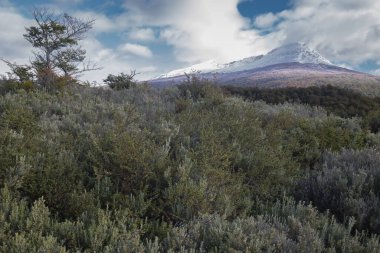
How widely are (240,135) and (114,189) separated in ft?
10.2

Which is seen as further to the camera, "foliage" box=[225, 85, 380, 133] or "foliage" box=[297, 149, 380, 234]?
"foliage" box=[225, 85, 380, 133]

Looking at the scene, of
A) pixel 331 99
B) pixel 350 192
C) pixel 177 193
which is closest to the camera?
pixel 177 193

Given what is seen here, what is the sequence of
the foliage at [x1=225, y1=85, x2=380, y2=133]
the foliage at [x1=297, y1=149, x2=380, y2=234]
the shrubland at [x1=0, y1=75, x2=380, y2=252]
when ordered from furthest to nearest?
the foliage at [x1=225, y1=85, x2=380, y2=133]
the foliage at [x1=297, y1=149, x2=380, y2=234]
the shrubland at [x1=0, y1=75, x2=380, y2=252]

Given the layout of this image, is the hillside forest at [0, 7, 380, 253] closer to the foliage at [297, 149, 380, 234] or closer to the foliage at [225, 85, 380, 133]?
the foliage at [297, 149, 380, 234]

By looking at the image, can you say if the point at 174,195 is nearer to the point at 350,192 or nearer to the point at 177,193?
the point at 177,193

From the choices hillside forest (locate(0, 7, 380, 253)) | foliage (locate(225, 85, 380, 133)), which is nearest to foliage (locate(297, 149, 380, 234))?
Result: hillside forest (locate(0, 7, 380, 253))

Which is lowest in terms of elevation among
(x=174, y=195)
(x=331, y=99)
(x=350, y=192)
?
(x=350, y=192)

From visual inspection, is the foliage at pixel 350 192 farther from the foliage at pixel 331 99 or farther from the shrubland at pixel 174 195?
the foliage at pixel 331 99

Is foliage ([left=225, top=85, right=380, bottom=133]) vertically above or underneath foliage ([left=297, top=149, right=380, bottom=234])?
above

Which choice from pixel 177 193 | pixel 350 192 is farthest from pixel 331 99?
pixel 177 193

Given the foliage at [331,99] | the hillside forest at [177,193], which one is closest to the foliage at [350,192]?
the hillside forest at [177,193]

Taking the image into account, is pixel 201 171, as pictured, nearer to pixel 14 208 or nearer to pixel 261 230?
pixel 261 230

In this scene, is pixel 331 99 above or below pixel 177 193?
above

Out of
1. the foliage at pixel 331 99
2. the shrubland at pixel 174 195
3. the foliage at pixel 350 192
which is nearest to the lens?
the shrubland at pixel 174 195
